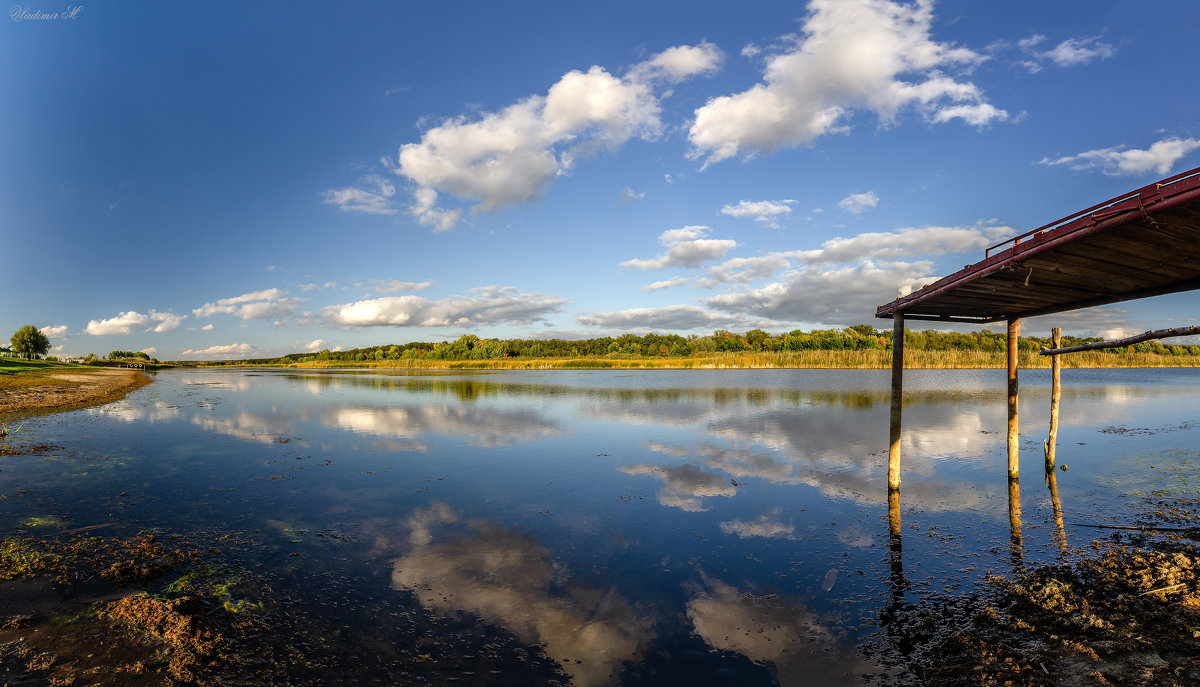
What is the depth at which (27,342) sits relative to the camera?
10269cm

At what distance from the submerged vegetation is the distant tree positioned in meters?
69.4

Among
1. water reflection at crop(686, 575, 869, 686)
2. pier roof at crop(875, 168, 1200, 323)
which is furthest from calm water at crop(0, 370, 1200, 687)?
pier roof at crop(875, 168, 1200, 323)

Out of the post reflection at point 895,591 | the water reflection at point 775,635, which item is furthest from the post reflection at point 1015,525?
the water reflection at point 775,635

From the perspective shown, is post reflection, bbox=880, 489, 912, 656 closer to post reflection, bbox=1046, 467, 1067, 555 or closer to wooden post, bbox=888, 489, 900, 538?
wooden post, bbox=888, 489, 900, 538

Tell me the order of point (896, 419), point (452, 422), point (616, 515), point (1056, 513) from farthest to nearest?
point (452, 422)
point (896, 419)
point (616, 515)
point (1056, 513)

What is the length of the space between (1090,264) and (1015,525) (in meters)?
5.55

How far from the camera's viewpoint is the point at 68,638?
18.3ft

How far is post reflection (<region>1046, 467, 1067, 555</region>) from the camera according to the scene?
9.54m

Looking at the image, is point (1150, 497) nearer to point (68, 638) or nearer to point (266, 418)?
point (68, 638)

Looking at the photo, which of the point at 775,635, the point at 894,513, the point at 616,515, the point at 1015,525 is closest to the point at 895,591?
the point at 775,635

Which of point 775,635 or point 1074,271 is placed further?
point 1074,271

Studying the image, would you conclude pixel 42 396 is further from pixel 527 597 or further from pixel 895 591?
pixel 895 591

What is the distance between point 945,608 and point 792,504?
5233mm

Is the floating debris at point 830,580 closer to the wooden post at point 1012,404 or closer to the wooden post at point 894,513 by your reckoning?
the wooden post at point 894,513
